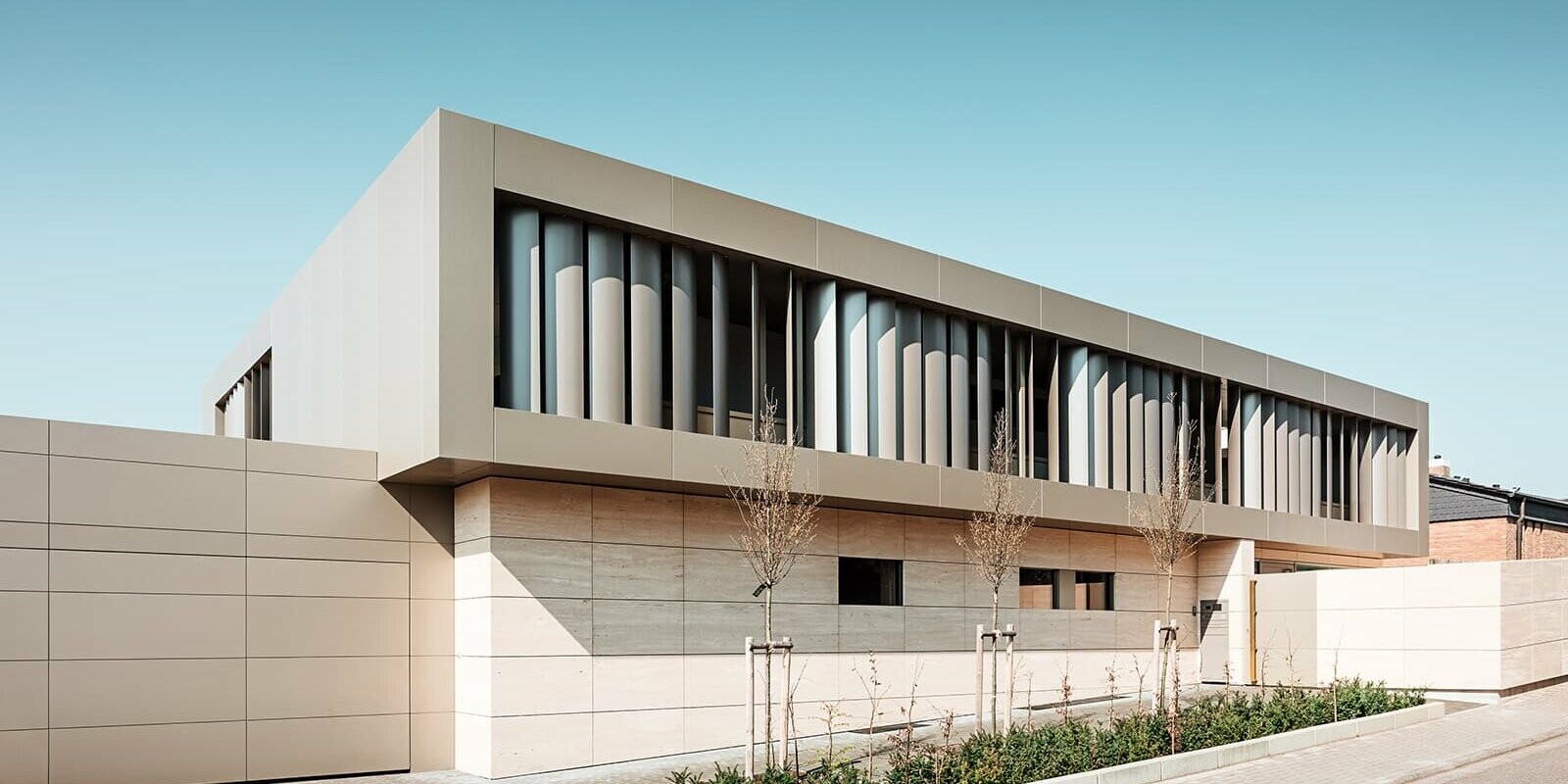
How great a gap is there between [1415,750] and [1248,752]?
3.04 metres

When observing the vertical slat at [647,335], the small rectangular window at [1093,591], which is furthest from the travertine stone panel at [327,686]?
the small rectangular window at [1093,591]

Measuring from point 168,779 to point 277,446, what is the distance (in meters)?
4.49

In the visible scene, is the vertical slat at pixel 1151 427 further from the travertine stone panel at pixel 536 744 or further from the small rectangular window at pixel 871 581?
the travertine stone panel at pixel 536 744

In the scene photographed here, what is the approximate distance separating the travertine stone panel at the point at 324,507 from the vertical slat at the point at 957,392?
10007mm

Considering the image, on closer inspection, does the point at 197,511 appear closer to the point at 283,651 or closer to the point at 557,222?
the point at 283,651

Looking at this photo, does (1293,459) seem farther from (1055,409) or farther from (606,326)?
(606,326)

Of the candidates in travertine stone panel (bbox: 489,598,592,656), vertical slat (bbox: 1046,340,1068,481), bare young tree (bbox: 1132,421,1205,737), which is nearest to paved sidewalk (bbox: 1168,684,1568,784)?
bare young tree (bbox: 1132,421,1205,737)

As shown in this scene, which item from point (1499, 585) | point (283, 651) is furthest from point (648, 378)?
point (1499, 585)

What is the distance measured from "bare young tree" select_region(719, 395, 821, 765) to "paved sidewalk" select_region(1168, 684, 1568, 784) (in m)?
5.82

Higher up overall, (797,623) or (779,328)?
(779,328)

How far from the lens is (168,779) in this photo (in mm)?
16172

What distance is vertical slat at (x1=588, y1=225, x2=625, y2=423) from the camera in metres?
18.1

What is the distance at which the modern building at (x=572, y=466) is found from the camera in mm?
16891

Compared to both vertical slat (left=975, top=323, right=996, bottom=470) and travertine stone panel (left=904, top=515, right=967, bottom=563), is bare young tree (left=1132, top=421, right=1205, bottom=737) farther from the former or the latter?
travertine stone panel (left=904, top=515, right=967, bottom=563)
